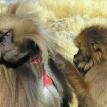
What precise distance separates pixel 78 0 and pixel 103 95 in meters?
3.96

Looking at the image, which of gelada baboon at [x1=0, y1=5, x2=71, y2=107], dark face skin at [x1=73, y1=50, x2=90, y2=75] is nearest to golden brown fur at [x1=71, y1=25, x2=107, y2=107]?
dark face skin at [x1=73, y1=50, x2=90, y2=75]

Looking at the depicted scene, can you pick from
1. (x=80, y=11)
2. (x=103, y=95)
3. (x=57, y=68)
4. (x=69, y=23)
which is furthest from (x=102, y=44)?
(x=80, y=11)

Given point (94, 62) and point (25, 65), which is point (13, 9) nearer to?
point (25, 65)

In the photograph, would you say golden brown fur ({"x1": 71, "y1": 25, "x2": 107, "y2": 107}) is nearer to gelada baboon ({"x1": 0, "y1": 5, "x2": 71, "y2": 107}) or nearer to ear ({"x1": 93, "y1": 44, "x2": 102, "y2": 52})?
ear ({"x1": 93, "y1": 44, "x2": 102, "y2": 52})

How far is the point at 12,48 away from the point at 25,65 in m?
0.09

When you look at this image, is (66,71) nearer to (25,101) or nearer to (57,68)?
(57,68)

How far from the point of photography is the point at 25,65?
2174mm

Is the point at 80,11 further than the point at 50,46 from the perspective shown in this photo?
Yes

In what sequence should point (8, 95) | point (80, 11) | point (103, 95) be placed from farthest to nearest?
point (80, 11)
point (103, 95)
point (8, 95)

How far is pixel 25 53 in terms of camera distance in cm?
217

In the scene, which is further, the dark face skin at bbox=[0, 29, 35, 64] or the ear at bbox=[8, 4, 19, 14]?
the ear at bbox=[8, 4, 19, 14]

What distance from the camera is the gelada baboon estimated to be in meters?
2.11

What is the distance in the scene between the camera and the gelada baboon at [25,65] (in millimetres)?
2112

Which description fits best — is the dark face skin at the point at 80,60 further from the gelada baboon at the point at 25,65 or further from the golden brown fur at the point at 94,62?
the gelada baboon at the point at 25,65
